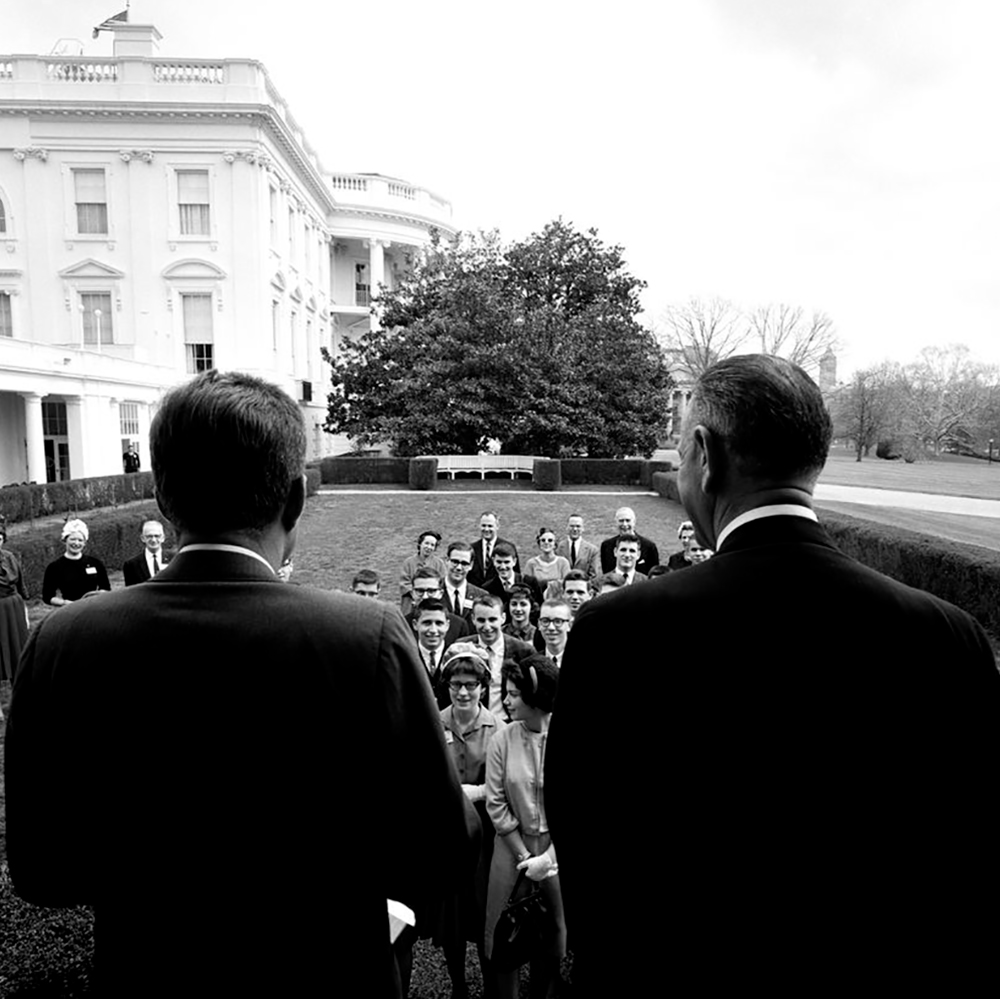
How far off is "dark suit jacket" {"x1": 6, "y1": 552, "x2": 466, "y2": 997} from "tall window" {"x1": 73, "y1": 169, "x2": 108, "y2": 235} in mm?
37866

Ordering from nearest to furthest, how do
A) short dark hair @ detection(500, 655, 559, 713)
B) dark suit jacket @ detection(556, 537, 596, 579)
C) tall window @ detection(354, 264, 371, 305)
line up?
short dark hair @ detection(500, 655, 559, 713), dark suit jacket @ detection(556, 537, 596, 579), tall window @ detection(354, 264, 371, 305)

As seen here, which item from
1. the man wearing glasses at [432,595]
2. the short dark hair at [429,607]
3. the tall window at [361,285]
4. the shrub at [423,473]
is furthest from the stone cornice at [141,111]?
the short dark hair at [429,607]

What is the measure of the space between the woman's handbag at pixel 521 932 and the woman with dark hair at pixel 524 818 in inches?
1.3

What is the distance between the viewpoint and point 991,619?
343 inches

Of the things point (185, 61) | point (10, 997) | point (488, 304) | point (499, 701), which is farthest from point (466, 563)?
point (185, 61)

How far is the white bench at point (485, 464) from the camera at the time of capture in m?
28.8

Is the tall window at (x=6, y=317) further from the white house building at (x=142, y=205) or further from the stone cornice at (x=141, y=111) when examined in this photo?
the stone cornice at (x=141, y=111)

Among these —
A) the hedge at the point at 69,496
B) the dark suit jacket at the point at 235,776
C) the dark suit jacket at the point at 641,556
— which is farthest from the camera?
the hedge at the point at 69,496

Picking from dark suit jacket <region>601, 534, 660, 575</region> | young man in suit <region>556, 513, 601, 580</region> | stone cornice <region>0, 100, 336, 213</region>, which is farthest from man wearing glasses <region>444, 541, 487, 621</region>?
stone cornice <region>0, 100, 336, 213</region>

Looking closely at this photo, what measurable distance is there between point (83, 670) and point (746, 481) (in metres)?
1.17

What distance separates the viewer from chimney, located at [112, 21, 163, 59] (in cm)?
3219

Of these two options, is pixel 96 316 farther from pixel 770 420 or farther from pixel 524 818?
pixel 770 420

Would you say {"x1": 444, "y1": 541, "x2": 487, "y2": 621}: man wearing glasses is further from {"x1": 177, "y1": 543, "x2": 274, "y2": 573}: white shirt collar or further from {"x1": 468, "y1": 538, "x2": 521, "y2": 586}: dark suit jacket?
{"x1": 177, "y1": 543, "x2": 274, "y2": 573}: white shirt collar

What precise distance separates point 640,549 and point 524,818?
17.5 feet
